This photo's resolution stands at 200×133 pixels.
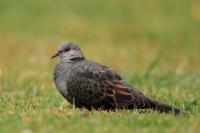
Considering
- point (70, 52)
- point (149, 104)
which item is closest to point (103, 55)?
point (70, 52)

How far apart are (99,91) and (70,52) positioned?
1.05 meters

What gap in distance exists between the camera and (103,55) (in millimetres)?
17078

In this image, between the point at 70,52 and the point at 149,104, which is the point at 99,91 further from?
the point at 70,52

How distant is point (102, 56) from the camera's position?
1694cm

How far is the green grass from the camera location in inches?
322

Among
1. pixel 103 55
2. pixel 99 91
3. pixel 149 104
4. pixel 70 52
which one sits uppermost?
pixel 70 52

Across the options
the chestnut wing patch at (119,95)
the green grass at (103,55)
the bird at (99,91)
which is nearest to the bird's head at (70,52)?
the bird at (99,91)

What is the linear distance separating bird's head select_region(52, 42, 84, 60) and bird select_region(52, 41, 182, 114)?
47 cm

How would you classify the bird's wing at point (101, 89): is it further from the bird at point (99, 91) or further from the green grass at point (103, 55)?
the green grass at point (103, 55)

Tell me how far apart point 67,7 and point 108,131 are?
1534 cm

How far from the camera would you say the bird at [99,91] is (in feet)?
30.6

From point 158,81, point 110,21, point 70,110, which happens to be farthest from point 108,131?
point 110,21

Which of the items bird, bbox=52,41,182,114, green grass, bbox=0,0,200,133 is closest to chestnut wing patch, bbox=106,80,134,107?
bird, bbox=52,41,182,114

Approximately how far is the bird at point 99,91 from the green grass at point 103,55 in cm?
20
